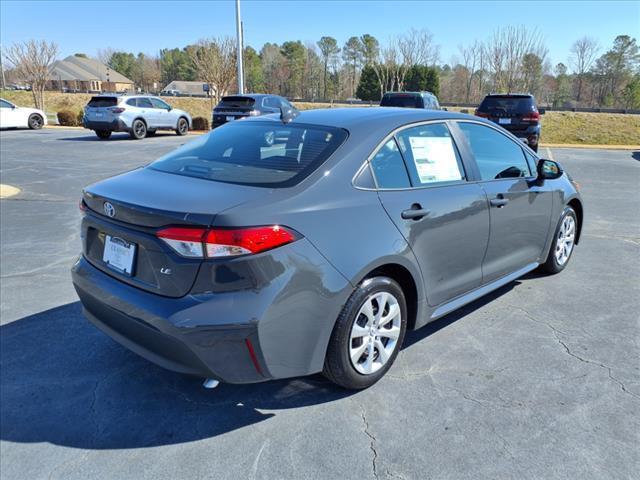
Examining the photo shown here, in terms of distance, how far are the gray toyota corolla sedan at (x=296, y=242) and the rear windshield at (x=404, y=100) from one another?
12451 millimetres

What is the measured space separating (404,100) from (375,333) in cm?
1432

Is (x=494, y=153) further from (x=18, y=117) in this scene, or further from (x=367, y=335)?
(x=18, y=117)

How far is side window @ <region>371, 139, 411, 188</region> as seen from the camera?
307 centimetres

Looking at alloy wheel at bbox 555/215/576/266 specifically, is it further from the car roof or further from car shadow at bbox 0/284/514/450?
car shadow at bbox 0/284/514/450

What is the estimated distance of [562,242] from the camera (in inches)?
200

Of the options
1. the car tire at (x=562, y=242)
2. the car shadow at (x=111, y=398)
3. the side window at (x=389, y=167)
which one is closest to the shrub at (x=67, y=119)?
the car shadow at (x=111, y=398)

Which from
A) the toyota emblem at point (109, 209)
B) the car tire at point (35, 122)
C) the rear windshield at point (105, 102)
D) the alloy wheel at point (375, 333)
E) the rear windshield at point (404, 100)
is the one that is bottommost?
the alloy wheel at point (375, 333)

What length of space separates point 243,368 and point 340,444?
0.65 m

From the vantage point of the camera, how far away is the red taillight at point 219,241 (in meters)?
2.38

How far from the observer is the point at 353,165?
2.94m

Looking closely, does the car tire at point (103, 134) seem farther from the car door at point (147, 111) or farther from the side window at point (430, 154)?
the side window at point (430, 154)

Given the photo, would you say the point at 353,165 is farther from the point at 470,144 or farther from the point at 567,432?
the point at 567,432

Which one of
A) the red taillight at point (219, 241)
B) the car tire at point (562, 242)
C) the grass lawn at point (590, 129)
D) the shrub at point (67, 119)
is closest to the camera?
the red taillight at point (219, 241)

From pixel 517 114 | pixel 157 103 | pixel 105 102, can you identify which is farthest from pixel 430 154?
pixel 157 103
